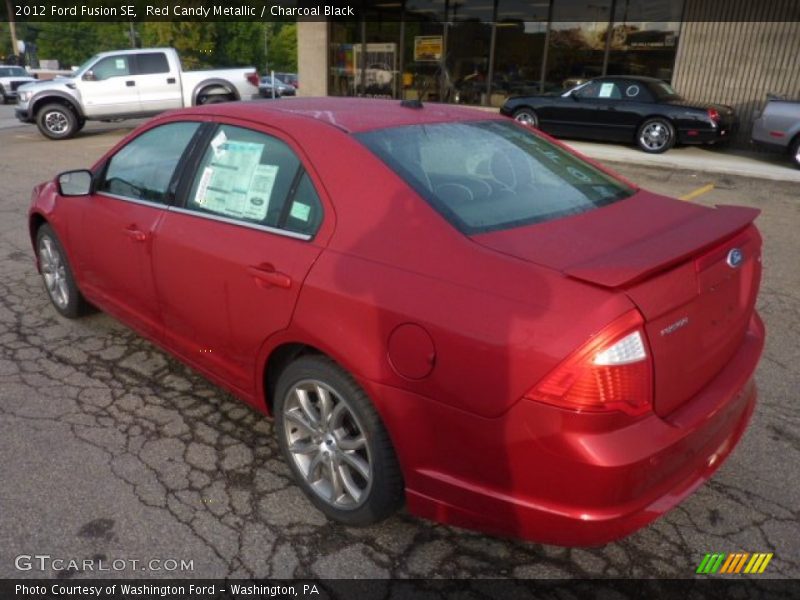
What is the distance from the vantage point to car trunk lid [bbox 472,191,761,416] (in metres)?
1.79

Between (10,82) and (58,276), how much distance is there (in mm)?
30342

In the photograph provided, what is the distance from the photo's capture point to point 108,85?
1459 cm

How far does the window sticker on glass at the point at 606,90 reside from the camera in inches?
509

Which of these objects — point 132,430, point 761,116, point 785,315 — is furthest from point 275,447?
point 761,116

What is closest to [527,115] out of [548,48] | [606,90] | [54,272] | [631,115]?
[606,90]

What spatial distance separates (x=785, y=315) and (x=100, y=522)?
4596 mm

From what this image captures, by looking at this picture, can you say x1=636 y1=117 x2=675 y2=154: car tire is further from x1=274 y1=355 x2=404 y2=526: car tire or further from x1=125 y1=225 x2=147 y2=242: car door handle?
x1=274 y1=355 x2=404 y2=526: car tire

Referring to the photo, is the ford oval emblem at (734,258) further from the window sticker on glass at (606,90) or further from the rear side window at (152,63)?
the rear side window at (152,63)

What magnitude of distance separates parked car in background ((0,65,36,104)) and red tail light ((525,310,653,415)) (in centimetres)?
3241

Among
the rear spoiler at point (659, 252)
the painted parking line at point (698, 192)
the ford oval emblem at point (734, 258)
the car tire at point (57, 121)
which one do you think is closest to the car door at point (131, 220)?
the rear spoiler at point (659, 252)

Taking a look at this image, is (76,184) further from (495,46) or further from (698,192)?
(495,46)

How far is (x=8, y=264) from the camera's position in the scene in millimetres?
5520

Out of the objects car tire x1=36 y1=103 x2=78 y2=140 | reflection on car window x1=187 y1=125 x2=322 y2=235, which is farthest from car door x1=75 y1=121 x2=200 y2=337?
car tire x1=36 y1=103 x2=78 y2=140

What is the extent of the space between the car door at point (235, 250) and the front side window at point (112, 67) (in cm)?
1385
